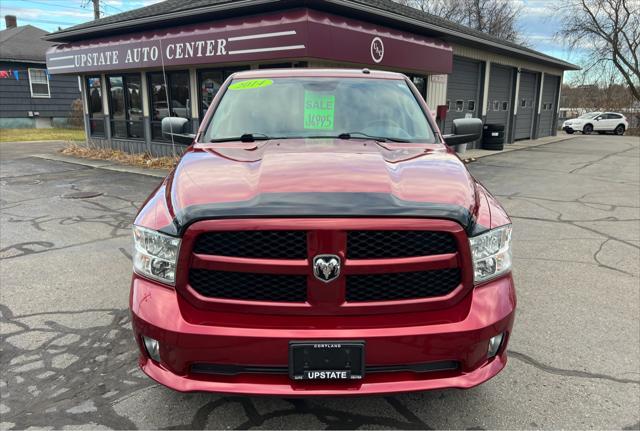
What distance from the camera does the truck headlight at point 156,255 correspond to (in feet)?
7.47

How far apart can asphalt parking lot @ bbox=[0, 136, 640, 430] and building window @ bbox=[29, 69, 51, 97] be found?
23.0m

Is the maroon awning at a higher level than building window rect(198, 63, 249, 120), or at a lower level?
higher

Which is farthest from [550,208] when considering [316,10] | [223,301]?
[223,301]

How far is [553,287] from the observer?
4.70 metres

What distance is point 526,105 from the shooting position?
81.4 feet

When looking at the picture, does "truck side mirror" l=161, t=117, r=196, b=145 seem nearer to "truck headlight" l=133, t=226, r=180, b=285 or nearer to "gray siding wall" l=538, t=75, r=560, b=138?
"truck headlight" l=133, t=226, r=180, b=285

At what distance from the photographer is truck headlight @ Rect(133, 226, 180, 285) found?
2.28m

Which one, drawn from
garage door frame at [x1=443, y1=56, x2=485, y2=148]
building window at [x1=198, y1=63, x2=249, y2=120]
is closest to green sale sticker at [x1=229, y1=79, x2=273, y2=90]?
building window at [x1=198, y1=63, x2=249, y2=120]

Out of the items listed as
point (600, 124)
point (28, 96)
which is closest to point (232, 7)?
point (28, 96)

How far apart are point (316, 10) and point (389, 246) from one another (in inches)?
357

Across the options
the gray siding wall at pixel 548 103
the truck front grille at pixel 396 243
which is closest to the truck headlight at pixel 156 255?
the truck front grille at pixel 396 243

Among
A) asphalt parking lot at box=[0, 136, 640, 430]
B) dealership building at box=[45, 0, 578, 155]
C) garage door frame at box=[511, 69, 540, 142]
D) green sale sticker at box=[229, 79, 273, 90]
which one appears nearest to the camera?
asphalt parking lot at box=[0, 136, 640, 430]

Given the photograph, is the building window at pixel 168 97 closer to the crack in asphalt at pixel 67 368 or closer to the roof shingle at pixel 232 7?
the roof shingle at pixel 232 7

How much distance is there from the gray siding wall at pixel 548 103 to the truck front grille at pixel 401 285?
90.1ft
